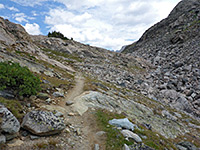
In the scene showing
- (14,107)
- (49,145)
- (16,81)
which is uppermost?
(16,81)

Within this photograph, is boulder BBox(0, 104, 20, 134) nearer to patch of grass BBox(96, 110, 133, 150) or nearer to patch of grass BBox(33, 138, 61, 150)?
patch of grass BBox(33, 138, 61, 150)

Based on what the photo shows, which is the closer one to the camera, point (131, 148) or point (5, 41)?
point (131, 148)

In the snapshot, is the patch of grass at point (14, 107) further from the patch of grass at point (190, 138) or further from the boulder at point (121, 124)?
the patch of grass at point (190, 138)

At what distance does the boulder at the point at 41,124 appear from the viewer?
6.89 m

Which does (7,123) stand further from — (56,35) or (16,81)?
(56,35)

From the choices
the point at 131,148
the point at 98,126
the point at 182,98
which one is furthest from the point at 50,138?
the point at 182,98

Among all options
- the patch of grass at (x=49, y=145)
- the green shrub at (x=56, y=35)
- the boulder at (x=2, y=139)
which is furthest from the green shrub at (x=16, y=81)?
the green shrub at (x=56, y=35)

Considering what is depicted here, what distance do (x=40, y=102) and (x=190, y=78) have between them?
36.9 metres

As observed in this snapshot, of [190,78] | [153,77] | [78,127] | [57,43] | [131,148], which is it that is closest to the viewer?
[131,148]

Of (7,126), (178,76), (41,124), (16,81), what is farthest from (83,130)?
(178,76)

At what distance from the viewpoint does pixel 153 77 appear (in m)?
40.3

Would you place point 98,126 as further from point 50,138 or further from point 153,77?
point 153,77

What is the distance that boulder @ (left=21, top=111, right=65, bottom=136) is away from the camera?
6887 millimetres

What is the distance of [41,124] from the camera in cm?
723
